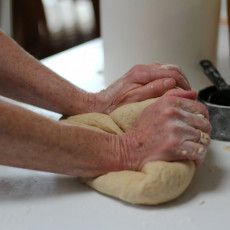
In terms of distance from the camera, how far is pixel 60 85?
0.94 meters

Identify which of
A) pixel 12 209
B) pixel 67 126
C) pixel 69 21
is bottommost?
pixel 69 21

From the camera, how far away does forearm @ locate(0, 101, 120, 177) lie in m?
0.66

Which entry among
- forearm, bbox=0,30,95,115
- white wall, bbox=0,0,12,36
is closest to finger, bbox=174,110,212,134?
forearm, bbox=0,30,95,115

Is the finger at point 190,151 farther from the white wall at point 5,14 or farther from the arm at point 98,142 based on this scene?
the white wall at point 5,14

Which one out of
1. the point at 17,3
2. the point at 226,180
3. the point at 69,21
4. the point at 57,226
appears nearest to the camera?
the point at 57,226

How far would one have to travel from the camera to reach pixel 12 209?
0.69 m

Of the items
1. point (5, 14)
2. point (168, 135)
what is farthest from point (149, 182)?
point (5, 14)

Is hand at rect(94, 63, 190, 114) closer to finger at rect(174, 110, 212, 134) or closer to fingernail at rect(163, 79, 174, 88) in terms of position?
fingernail at rect(163, 79, 174, 88)

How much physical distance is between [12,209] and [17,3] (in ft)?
5.86

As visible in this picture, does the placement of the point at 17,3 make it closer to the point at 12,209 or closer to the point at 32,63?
the point at 32,63

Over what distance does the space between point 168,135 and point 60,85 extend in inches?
13.8

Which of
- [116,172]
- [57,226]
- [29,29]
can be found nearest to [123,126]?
[116,172]

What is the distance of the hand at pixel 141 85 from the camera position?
86 cm

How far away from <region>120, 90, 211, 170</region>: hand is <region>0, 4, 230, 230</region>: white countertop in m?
0.07
